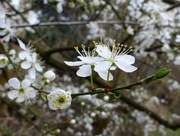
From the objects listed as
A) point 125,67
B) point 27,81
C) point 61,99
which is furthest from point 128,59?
point 27,81

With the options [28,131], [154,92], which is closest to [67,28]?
[28,131]

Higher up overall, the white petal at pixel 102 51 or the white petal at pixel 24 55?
the white petal at pixel 102 51

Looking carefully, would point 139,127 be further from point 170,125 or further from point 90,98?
point 170,125

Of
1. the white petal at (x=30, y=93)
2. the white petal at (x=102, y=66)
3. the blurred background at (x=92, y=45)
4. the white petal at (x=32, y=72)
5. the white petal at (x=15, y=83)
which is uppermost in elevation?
the white petal at (x=102, y=66)

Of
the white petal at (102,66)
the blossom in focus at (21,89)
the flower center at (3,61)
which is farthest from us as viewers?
the flower center at (3,61)

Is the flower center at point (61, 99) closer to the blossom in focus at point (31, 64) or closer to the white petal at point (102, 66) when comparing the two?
the white petal at point (102, 66)

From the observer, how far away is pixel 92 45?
4.45 m

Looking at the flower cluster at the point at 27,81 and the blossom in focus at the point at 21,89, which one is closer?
the flower cluster at the point at 27,81

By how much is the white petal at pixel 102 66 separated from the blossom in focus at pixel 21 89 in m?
0.39

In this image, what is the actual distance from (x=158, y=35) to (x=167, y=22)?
142mm

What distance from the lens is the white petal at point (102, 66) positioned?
0.90 m

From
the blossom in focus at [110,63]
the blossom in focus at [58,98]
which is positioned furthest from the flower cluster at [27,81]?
the blossom in focus at [110,63]

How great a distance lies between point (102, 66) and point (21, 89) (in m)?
0.43

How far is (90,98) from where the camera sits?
4344 millimetres
